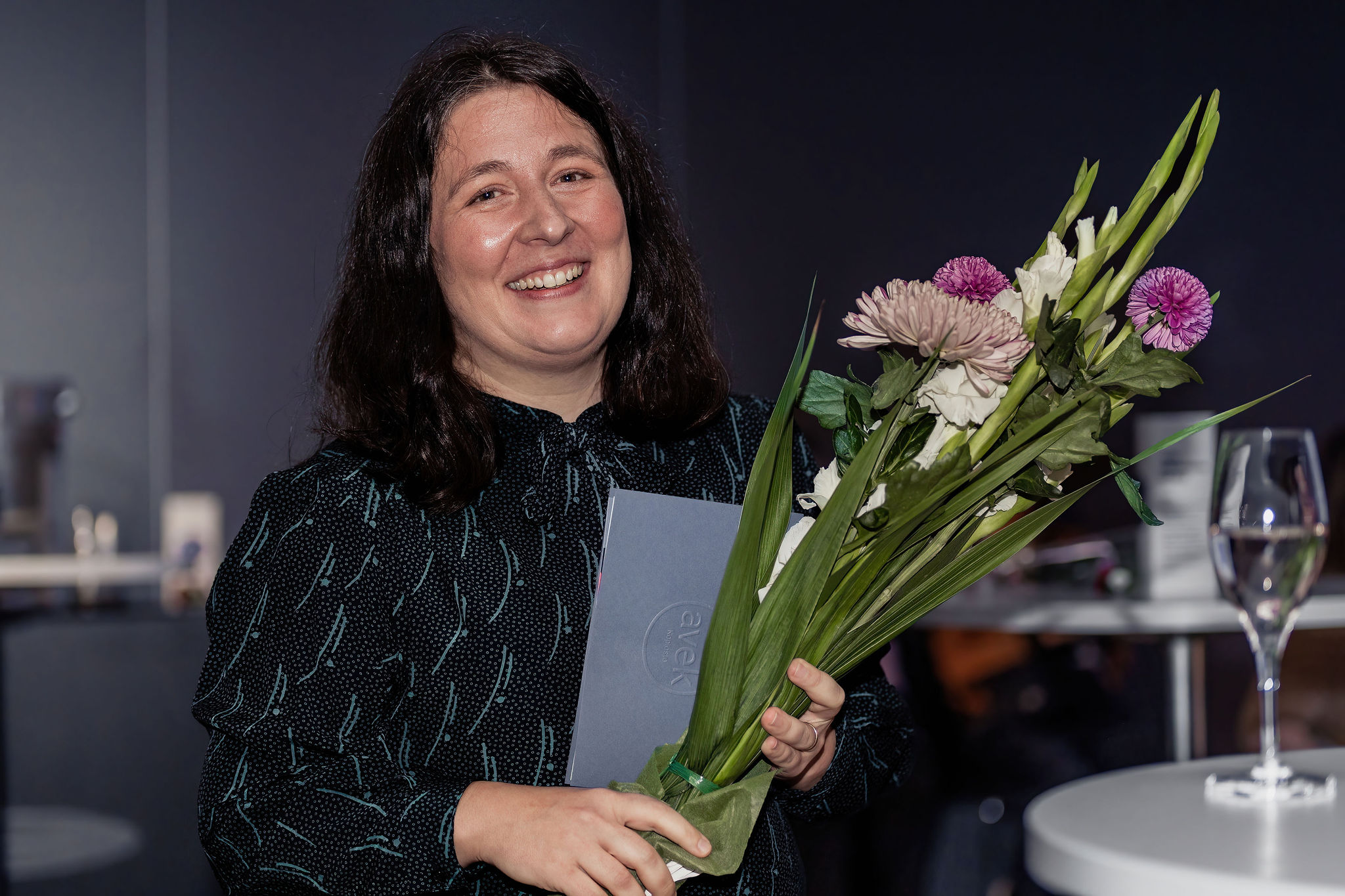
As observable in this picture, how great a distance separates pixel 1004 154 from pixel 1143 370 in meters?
3.06

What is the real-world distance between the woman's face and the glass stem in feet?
2.06

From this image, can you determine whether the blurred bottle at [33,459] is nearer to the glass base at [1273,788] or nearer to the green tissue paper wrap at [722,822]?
the green tissue paper wrap at [722,822]

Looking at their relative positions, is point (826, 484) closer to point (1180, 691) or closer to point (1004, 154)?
point (1180, 691)

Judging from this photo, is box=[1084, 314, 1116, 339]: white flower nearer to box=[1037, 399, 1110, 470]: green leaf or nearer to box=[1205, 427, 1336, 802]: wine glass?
box=[1037, 399, 1110, 470]: green leaf

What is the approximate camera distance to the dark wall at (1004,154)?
135 inches

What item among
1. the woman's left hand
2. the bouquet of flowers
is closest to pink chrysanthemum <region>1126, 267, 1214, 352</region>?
the bouquet of flowers

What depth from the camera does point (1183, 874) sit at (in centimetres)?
75

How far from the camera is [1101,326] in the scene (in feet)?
2.83

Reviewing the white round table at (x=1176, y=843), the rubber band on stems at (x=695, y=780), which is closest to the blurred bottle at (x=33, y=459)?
the rubber band on stems at (x=695, y=780)

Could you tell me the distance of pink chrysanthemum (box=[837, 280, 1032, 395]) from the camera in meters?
0.78

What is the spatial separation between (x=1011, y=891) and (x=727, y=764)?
105 inches

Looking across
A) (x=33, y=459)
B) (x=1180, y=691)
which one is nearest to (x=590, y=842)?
(x=1180, y=691)

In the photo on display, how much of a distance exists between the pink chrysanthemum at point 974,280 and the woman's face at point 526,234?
1.23 ft

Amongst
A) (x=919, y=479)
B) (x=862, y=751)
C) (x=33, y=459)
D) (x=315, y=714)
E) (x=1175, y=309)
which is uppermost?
(x=1175, y=309)
